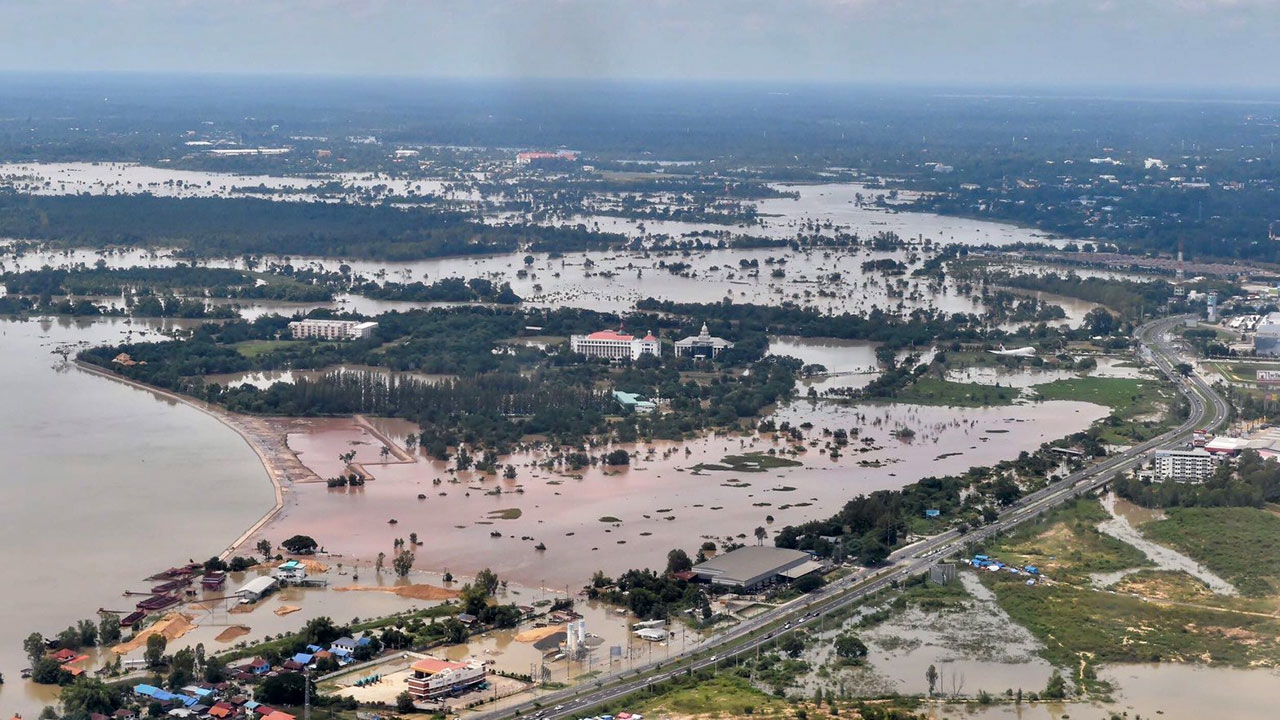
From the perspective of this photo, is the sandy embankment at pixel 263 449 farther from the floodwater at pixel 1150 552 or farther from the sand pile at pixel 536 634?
the floodwater at pixel 1150 552

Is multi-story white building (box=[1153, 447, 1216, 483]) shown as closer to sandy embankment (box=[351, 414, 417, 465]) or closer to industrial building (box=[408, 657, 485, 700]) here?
sandy embankment (box=[351, 414, 417, 465])

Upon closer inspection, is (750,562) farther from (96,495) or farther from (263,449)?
(263,449)

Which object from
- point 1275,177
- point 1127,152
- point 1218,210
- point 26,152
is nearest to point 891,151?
point 1127,152

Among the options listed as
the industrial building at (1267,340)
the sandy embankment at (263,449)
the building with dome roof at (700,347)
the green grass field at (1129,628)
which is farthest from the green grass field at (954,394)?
the green grass field at (1129,628)

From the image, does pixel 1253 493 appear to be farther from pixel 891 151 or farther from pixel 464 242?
pixel 891 151

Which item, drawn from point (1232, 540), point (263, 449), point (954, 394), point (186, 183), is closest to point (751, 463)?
point (954, 394)
